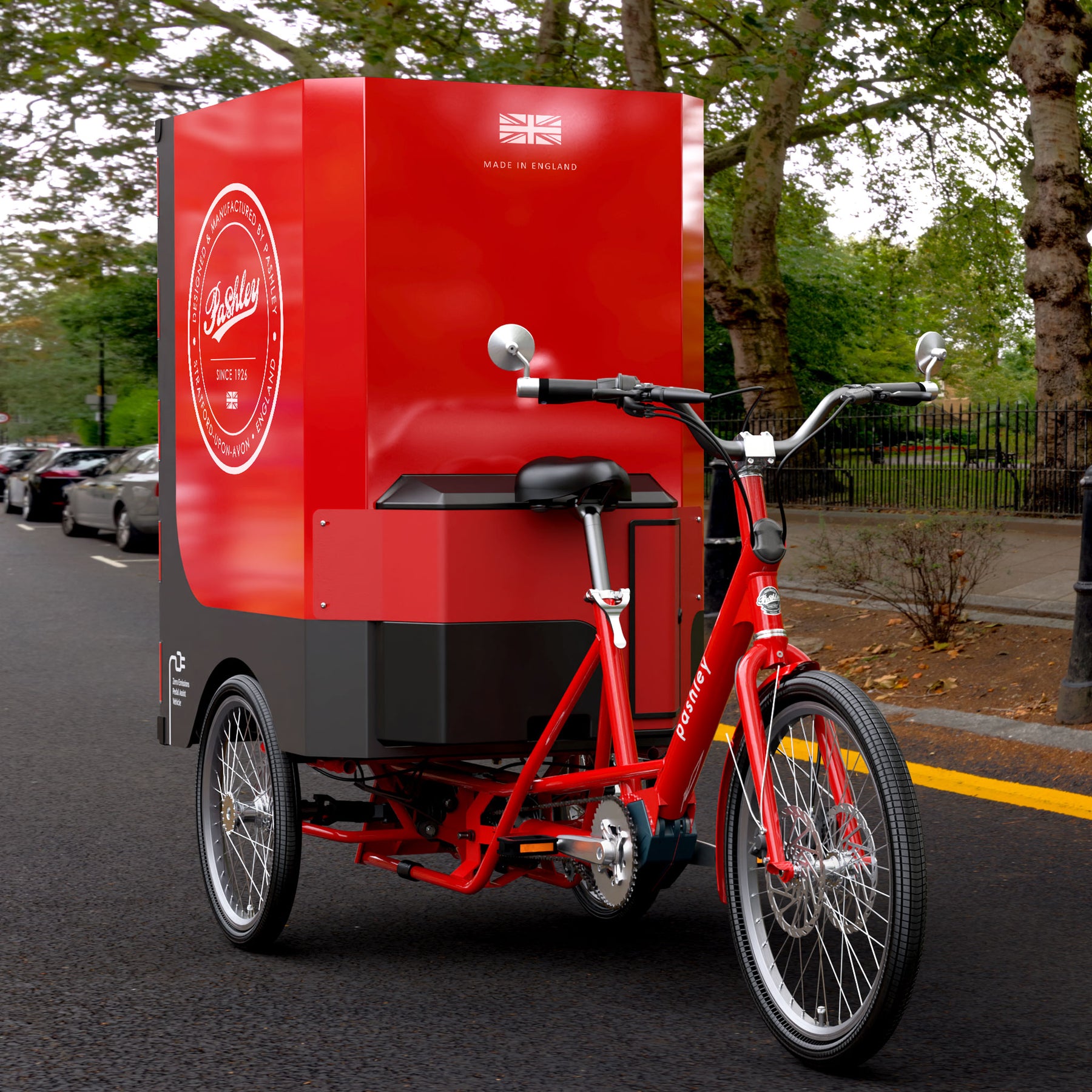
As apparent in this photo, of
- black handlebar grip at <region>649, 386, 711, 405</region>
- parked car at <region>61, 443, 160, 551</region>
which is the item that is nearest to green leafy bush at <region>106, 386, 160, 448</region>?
parked car at <region>61, 443, 160, 551</region>

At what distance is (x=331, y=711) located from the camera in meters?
4.23

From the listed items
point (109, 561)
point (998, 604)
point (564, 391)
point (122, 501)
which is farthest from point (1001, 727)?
point (122, 501)

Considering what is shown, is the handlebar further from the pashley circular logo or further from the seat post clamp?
the pashley circular logo

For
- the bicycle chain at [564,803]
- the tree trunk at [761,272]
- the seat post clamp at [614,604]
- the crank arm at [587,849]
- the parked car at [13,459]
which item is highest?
the tree trunk at [761,272]

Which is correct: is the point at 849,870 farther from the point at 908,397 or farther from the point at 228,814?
the point at 228,814

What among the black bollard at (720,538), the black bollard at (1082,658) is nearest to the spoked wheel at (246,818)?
the black bollard at (1082,658)

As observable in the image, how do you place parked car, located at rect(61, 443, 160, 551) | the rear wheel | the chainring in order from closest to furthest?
the chainring, parked car, located at rect(61, 443, 160, 551), the rear wheel

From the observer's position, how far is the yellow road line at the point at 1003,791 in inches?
234

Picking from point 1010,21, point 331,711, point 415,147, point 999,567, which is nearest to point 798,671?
point 331,711

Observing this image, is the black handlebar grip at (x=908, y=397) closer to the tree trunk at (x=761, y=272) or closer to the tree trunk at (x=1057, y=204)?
the tree trunk at (x=1057, y=204)

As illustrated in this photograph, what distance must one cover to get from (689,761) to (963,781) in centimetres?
298

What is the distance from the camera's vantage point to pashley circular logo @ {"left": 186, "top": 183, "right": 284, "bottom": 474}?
4.41 m

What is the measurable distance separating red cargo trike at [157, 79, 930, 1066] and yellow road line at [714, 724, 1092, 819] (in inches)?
69.0

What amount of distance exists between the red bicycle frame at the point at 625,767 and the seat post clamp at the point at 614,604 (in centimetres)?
1
